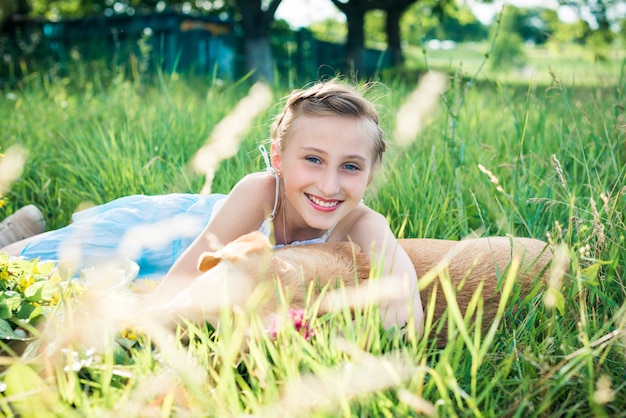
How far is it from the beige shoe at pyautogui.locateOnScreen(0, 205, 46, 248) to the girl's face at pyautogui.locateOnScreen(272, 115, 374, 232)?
5.04 ft

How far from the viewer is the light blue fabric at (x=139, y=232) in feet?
9.09

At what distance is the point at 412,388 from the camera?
4.35ft

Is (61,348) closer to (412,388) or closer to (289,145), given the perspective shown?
(412,388)

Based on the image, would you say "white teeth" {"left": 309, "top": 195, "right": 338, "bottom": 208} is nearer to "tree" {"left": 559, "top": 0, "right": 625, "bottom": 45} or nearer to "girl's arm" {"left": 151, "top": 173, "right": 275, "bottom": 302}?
"girl's arm" {"left": 151, "top": 173, "right": 275, "bottom": 302}

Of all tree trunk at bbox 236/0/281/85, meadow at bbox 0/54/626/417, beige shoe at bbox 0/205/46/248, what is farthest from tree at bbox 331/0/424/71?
beige shoe at bbox 0/205/46/248

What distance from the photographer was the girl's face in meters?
2.18

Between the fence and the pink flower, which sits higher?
the fence

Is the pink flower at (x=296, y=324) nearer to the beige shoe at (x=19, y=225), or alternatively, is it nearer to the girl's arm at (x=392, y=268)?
the girl's arm at (x=392, y=268)

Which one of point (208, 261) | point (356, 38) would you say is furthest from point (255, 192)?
point (356, 38)

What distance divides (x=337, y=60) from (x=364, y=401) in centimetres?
1607

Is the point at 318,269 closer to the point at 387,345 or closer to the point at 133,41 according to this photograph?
the point at 387,345

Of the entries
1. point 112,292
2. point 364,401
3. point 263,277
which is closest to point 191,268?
point 112,292

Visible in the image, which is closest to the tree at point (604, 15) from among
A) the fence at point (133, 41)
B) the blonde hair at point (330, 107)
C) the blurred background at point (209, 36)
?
the blurred background at point (209, 36)

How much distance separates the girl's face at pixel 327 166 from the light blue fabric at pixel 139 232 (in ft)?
2.53
